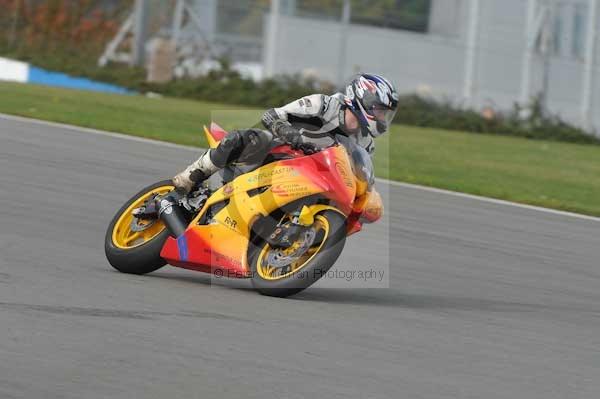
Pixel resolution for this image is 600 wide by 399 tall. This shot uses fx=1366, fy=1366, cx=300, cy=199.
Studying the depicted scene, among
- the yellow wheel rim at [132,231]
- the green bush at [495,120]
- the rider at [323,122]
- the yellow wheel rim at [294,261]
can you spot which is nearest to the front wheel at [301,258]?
the yellow wheel rim at [294,261]

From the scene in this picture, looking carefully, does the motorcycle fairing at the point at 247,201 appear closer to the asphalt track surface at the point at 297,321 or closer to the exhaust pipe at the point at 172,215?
the exhaust pipe at the point at 172,215

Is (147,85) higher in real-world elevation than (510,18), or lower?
lower

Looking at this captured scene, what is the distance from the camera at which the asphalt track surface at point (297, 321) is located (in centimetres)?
598

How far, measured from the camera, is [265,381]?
5.99 meters

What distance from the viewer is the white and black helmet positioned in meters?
8.28

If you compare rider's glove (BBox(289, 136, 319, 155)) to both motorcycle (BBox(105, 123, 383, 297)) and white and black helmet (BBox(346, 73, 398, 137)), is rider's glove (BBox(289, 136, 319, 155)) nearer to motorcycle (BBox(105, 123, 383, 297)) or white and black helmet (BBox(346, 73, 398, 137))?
motorcycle (BBox(105, 123, 383, 297))

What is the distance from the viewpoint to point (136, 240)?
9078 mm

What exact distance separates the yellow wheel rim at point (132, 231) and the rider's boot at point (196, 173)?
168 mm

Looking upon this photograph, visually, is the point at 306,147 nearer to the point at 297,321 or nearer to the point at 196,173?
the point at 196,173

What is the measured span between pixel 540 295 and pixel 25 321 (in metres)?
4.45

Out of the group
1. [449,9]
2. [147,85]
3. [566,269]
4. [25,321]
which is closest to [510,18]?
[449,9]

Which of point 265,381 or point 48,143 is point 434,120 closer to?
point 48,143

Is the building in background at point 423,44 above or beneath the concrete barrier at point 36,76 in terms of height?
above

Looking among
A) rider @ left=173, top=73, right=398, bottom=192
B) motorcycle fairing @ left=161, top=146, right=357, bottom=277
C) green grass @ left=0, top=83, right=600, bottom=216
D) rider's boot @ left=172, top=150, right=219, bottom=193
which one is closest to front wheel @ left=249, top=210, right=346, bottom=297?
motorcycle fairing @ left=161, top=146, right=357, bottom=277
